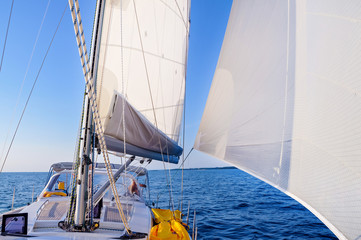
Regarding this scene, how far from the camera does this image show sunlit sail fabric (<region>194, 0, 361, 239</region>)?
1.65 meters

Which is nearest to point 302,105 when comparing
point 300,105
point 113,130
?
point 300,105

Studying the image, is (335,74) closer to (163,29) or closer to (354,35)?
(354,35)

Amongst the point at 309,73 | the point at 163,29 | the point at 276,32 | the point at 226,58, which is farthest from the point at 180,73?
the point at 309,73

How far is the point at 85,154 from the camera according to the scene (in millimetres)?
3305

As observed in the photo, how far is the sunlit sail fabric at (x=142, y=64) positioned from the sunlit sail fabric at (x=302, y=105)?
1.42m

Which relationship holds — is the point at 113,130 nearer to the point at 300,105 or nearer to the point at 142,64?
the point at 142,64

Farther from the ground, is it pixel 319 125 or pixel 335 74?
pixel 335 74

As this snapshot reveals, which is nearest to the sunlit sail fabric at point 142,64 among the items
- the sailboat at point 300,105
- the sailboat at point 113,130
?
the sailboat at point 113,130

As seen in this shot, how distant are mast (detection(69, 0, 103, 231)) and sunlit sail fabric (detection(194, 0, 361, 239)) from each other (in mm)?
1874

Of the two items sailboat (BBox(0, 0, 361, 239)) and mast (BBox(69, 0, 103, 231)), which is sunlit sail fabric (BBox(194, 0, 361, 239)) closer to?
sailboat (BBox(0, 0, 361, 239))

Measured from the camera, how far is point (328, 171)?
1.72 meters

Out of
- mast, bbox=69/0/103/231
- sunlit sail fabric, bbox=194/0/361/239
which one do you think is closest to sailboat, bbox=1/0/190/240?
mast, bbox=69/0/103/231

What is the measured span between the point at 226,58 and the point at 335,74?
2.07 m

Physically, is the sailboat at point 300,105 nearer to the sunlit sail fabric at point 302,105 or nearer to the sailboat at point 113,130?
the sunlit sail fabric at point 302,105
